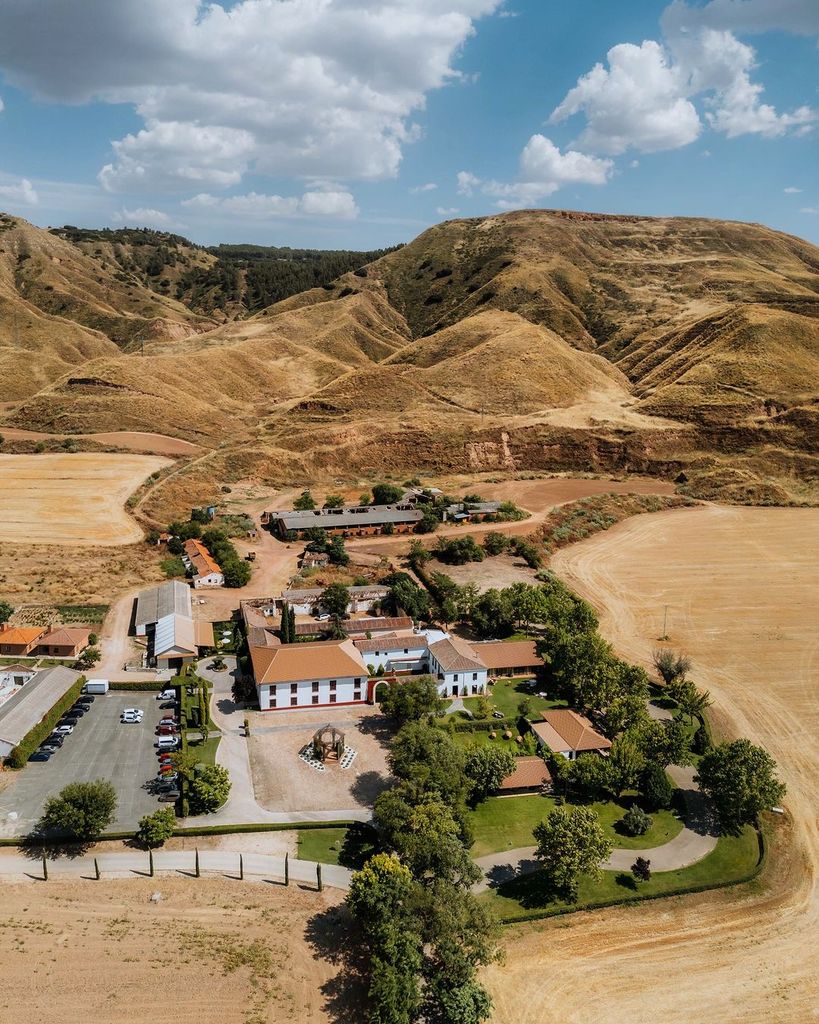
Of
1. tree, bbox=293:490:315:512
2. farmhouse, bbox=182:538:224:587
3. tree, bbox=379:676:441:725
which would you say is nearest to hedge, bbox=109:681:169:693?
tree, bbox=379:676:441:725

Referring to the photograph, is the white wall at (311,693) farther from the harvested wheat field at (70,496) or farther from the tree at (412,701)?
the harvested wheat field at (70,496)

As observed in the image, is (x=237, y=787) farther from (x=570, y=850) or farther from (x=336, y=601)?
(x=336, y=601)

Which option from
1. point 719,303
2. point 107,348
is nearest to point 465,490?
point 719,303

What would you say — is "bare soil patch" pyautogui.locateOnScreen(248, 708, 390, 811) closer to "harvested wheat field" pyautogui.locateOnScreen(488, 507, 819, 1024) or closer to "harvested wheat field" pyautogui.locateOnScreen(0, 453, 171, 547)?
"harvested wheat field" pyautogui.locateOnScreen(488, 507, 819, 1024)

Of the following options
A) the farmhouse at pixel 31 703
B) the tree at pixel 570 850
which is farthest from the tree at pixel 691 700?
the farmhouse at pixel 31 703

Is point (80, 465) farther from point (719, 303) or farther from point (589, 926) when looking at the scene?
point (719, 303)
